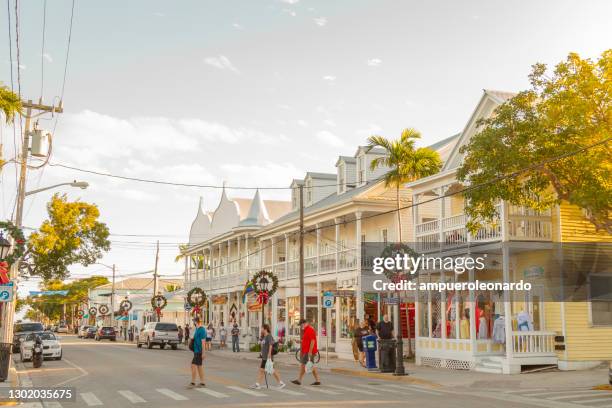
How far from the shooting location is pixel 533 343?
864 inches

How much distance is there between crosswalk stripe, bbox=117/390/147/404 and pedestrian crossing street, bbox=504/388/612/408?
8954 millimetres

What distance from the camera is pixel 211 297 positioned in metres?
52.1

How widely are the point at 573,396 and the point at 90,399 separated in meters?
11.1

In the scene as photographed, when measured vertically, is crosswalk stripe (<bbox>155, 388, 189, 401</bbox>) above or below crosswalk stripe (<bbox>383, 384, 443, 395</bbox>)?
above

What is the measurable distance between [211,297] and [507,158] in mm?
36931

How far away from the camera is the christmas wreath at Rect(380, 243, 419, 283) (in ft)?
77.0

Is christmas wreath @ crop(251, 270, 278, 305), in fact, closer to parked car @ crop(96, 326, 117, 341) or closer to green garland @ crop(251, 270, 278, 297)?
green garland @ crop(251, 270, 278, 297)

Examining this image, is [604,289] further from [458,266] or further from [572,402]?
[572,402]

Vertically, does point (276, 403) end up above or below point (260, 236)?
below

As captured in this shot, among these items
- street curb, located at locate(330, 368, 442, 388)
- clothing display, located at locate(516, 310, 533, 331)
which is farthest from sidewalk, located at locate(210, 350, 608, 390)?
clothing display, located at locate(516, 310, 533, 331)

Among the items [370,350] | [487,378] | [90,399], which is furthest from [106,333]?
[90,399]

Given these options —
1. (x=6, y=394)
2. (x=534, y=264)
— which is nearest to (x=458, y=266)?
(x=534, y=264)

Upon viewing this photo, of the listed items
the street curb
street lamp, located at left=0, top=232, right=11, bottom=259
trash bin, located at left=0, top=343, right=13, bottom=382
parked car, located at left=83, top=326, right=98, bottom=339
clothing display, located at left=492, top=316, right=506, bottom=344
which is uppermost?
street lamp, located at left=0, top=232, right=11, bottom=259

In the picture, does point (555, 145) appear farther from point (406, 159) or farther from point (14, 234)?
point (14, 234)
